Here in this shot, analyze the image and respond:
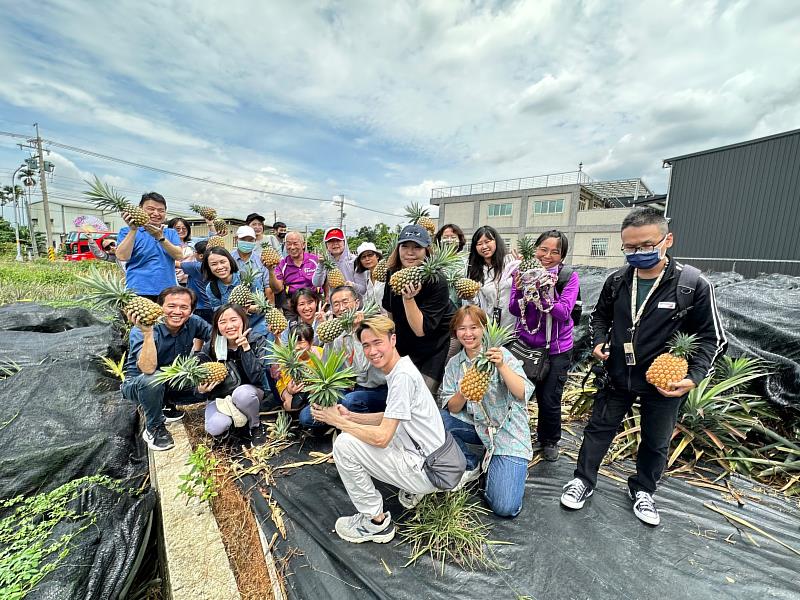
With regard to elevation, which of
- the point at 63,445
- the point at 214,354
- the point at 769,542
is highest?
the point at 214,354

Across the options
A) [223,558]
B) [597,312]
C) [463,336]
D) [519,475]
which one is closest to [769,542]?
[519,475]

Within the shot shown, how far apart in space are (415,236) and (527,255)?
1.47 metres

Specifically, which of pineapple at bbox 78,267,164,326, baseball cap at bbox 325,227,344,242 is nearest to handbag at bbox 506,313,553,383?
baseball cap at bbox 325,227,344,242

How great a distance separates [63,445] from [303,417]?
6.75 feet

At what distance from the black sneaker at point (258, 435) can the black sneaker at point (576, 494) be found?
2.84 metres

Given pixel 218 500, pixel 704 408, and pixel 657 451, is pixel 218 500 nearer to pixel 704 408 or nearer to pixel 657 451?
pixel 657 451

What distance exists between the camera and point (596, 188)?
103 feet

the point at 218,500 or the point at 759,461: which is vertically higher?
the point at 759,461

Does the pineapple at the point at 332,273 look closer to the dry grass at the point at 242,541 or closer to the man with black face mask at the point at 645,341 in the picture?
the dry grass at the point at 242,541

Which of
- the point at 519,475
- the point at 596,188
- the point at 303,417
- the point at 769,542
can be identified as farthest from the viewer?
the point at 596,188

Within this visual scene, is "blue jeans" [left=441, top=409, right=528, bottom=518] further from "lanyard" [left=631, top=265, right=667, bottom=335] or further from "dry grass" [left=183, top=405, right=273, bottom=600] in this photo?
"dry grass" [left=183, top=405, right=273, bottom=600]

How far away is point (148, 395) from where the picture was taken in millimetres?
3377

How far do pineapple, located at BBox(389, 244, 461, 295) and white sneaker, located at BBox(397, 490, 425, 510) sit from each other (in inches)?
62.8

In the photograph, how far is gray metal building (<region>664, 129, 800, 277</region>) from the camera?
12891mm
